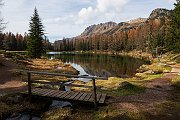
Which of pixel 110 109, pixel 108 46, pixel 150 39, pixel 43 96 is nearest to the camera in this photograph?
pixel 110 109

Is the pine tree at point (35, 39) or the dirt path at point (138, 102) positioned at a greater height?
the pine tree at point (35, 39)

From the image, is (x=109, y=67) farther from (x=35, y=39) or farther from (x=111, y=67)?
(x=35, y=39)

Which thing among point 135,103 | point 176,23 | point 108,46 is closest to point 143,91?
point 135,103

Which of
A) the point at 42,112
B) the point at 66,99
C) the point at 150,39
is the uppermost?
the point at 150,39

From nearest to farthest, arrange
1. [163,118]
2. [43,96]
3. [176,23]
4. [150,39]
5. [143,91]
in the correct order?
1. [163,118]
2. [43,96]
3. [143,91]
4. [176,23]
5. [150,39]

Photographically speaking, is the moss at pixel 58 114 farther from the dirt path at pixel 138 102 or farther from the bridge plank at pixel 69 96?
the dirt path at pixel 138 102

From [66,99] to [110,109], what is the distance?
3062mm

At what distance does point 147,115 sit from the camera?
43.0 ft

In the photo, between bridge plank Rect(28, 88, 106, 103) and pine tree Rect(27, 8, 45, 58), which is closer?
bridge plank Rect(28, 88, 106, 103)

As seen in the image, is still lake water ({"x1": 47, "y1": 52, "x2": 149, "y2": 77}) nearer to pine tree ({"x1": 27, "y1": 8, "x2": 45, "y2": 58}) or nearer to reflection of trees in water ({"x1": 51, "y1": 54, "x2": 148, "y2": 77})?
reflection of trees in water ({"x1": 51, "y1": 54, "x2": 148, "y2": 77})

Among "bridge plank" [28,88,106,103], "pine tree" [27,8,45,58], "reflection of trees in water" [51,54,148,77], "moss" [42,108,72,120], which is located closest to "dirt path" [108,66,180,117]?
"bridge plank" [28,88,106,103]

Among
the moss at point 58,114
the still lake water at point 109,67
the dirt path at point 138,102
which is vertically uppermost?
the dirt path at point 138,102

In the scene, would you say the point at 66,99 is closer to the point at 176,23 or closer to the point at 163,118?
the point at 163,118

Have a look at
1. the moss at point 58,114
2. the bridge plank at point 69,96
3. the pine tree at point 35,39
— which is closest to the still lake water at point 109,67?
the pine tree at point 35,39
